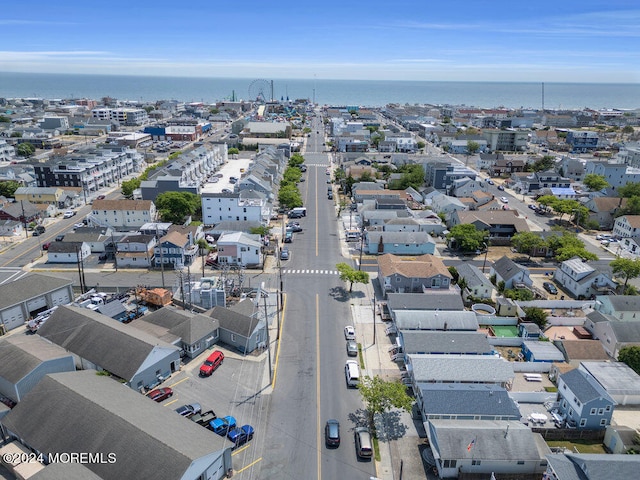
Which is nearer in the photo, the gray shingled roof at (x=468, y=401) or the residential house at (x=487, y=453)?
the residential house at (x=487, y=453)

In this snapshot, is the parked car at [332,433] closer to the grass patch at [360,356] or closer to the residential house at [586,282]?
the grass patch at [360,356]

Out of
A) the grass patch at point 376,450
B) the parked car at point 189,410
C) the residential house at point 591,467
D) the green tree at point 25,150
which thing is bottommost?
the grass patch at point 376,450

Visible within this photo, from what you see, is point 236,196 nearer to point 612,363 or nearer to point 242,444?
point 242,444

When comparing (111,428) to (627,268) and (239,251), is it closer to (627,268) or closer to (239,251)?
(239,251)

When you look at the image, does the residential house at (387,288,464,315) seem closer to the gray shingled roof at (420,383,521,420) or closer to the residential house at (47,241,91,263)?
the gray shingled roof at (420,383,521,420)

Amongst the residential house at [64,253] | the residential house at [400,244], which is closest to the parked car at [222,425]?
the residential house at [400,244]

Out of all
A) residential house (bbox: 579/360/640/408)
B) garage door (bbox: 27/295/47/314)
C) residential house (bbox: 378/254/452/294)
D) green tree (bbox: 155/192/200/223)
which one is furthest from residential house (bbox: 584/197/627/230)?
garage door (bbox: 27/295/47/314)

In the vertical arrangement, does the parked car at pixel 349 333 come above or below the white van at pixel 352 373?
above
